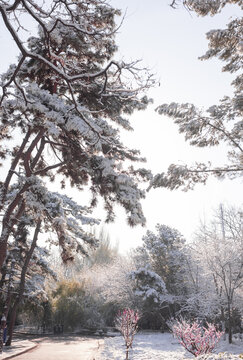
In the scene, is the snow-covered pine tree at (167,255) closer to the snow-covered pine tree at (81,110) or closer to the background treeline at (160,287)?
the background treeline at (160,287)

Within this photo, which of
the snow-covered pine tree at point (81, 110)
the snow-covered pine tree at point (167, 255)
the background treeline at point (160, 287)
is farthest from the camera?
the snow-covered pine tree at point (167, 255)

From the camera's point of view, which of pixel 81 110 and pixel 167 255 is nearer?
pixel 81 110

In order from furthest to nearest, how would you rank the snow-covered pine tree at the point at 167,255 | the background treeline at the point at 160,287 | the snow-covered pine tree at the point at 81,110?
1. the snow-covered pine tree at the point at 167,255
2. the background treeline at the point at 160,287
3. the snow-covered pine tree at the point at 81,110

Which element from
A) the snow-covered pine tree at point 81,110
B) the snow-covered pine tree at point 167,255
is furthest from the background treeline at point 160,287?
the snow-covered pine tree at point 81,110

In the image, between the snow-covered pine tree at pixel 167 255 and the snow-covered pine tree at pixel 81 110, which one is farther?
the snow-covered pine tree at pixel 167 255

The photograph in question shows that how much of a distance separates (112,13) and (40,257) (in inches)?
592

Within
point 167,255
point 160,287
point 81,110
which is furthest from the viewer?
point 167,255

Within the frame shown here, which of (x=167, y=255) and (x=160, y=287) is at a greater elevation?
(x=167, y=255)

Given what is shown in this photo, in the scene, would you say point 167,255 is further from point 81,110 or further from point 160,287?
point 81,110

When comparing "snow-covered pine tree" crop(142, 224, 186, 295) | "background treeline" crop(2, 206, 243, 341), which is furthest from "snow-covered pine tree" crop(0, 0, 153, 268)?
"snow-covered pine tree" crop(142, 224, 186, 295)

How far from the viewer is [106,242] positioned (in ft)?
179

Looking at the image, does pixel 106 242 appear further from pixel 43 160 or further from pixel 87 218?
pixel 43 160

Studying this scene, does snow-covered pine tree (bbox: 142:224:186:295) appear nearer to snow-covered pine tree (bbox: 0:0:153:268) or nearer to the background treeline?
the background treeline

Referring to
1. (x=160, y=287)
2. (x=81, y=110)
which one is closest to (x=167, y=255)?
(x=160, y=287)
